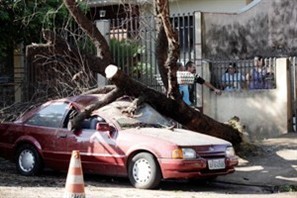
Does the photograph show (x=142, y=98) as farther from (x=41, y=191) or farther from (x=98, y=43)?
(x=41, y=191)

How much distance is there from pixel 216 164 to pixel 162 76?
3.08m

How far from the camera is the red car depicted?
427 inches

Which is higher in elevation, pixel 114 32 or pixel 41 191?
pixel 114 32

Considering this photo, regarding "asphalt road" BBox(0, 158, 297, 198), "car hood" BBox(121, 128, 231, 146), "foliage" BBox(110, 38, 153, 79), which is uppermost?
"foliage" BBox(110, 38, 153, 79)

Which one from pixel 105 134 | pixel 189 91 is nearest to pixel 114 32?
pixel 189 91

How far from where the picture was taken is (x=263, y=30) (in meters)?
19.2

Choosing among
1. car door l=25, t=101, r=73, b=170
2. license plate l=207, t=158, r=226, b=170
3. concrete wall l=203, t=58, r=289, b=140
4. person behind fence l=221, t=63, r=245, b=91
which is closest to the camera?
license plate l=207, t=158, r=226, b=170

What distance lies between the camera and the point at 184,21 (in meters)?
17.5

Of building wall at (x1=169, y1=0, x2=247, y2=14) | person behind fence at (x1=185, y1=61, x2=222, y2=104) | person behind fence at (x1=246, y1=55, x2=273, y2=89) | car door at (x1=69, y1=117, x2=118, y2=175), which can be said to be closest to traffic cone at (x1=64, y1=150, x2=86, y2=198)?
car door at (x1=69, y1=117, x2=118, y2=175)

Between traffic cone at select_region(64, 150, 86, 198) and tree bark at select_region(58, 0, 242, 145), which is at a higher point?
tree bark at select_region(58, 0, 242, 145)

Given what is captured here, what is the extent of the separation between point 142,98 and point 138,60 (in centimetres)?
524

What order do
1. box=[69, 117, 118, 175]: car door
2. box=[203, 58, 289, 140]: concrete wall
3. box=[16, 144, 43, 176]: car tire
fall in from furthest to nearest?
1. box=[203, 58, 289, 140]: concrete wall
2. box=[16, 144, 43, 176]: car tire
3. box=[69, 117, 118, 175]: car door

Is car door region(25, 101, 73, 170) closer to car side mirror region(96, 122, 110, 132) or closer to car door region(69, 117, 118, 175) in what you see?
car door region(69, 117, 118, 175)

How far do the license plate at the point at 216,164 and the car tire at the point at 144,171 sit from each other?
88 cm
